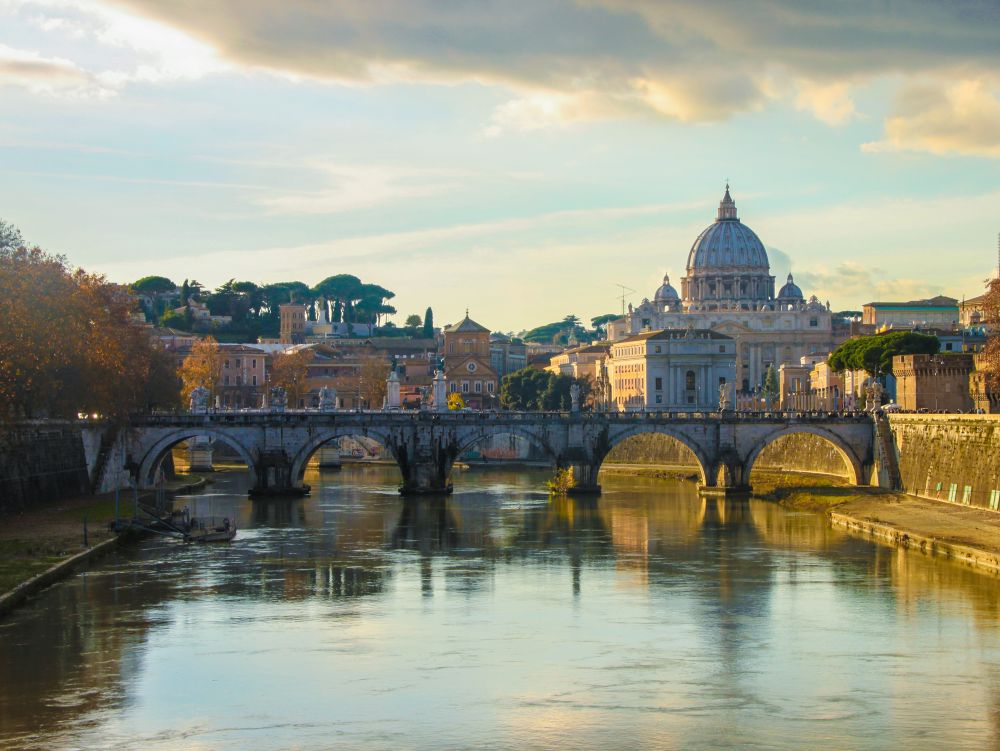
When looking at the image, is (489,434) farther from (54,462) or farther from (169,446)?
(54,462)

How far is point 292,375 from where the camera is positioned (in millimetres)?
144750

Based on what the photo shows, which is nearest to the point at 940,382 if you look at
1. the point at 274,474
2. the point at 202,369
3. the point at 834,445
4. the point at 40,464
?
the point at 834,445

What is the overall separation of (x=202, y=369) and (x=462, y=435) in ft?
152

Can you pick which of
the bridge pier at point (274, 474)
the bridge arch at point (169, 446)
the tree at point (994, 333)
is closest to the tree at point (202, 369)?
the bridge arch at point (169, 446)

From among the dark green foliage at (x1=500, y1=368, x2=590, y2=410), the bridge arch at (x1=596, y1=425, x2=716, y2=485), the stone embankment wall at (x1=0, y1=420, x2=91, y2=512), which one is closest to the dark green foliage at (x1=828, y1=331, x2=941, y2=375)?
the bridge arch at (x1=596, y1=425, x2=716, y2=485)

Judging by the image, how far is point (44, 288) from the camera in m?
57.0

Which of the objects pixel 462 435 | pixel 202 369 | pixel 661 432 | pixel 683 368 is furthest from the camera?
pixel 683 368

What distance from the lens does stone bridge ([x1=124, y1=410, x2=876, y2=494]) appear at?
75.8m

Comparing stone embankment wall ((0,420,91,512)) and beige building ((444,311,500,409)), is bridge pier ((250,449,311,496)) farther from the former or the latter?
beige building ((444,311,500,409))

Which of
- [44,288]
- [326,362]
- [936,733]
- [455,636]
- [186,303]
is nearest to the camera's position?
[936,733]

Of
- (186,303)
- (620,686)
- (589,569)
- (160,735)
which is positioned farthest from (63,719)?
(186,303)

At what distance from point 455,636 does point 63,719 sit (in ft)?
35.0

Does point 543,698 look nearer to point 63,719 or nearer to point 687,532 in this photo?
point 63,719

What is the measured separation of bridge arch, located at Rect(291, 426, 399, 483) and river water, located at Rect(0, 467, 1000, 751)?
749 inches
